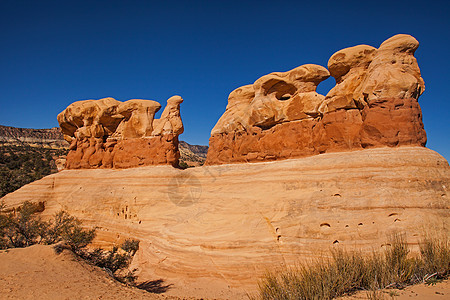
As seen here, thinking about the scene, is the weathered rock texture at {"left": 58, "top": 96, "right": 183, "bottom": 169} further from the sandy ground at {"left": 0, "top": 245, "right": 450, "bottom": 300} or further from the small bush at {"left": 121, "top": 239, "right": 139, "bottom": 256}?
the sandy ground at {"left": 0, "top": 245, "right": 450, "bottom": 300}

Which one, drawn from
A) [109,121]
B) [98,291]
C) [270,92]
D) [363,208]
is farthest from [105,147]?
[363,208]

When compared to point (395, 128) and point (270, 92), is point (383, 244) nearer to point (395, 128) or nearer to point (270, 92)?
point (395, 128)

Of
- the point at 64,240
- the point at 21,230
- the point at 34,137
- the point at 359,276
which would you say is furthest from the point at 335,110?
the point at 34,137

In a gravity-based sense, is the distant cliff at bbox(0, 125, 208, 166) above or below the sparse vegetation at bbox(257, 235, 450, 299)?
above

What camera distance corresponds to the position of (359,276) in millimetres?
6516

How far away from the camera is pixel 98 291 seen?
7887mm

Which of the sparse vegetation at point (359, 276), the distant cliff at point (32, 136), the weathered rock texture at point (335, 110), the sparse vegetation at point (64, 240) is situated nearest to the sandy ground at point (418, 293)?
the sparse vegetation at point (359, 276)

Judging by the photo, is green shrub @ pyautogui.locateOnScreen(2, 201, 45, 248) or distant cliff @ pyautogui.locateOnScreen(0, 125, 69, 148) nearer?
green shrub @ pyautogui.locateOnScreen(2, 201, 45, 248)

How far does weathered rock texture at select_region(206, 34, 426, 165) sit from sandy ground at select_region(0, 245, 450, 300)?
5.66m

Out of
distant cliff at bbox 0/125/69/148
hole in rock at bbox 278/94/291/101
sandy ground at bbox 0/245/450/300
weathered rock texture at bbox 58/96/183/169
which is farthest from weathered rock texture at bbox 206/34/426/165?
distant cliff at bbox 0/125/69/148

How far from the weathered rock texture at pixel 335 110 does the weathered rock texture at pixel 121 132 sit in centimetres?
353

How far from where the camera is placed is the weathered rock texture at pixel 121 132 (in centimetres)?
1761

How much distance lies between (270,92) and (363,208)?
7611 mm

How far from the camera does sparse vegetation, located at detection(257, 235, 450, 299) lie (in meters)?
5.75
